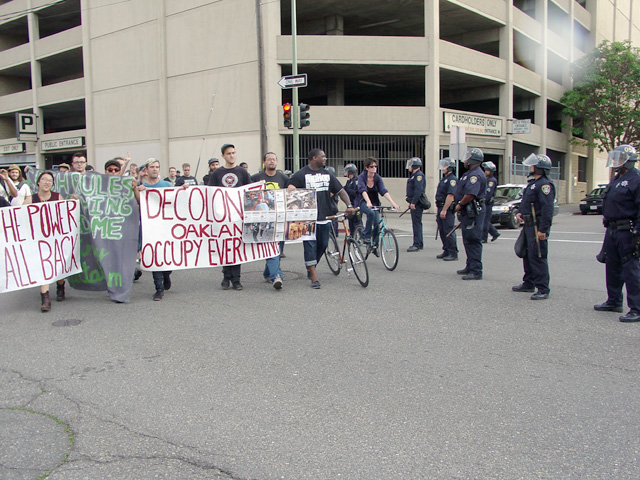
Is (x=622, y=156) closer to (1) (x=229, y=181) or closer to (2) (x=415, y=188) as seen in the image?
(1) (x=229, y=181)

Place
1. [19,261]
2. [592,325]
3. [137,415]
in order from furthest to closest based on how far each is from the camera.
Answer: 1. [19,261]
2. [592,325]
3. [137,415]

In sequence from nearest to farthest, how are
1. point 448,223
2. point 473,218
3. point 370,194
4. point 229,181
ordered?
point 229,181
point 473,218
point 370,194
point 448,223

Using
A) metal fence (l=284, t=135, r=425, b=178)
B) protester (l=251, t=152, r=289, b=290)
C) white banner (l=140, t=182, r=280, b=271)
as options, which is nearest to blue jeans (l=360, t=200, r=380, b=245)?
protester (l=251, t=152, r=289, b=290)

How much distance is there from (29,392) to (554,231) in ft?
52.8

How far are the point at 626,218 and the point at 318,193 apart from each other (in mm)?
4098

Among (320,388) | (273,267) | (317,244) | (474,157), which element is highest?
(474,157)

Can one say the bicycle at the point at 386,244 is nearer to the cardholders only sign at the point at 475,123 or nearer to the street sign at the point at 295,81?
the street sign at the point at 295,81

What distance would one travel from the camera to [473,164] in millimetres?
8711

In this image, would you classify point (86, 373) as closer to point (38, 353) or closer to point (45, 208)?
point (38, 353)

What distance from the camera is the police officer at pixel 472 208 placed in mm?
8539

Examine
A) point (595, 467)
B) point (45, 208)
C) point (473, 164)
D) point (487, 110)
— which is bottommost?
point (595, 467)

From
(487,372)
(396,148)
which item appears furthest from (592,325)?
(396,148)

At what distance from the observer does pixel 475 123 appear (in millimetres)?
27000

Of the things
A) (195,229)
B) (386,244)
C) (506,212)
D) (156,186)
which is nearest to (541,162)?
(386,244)
